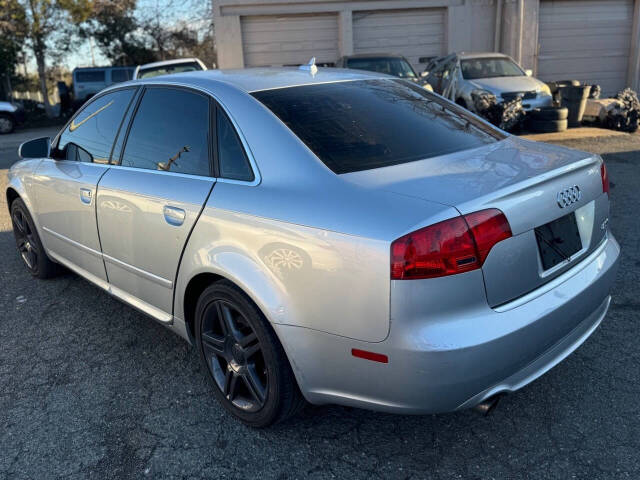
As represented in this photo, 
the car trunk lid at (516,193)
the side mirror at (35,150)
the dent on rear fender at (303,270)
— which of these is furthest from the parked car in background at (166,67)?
the car trunk lid at (516,193)

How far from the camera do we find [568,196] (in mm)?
2373

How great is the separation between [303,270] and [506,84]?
10.9 meters

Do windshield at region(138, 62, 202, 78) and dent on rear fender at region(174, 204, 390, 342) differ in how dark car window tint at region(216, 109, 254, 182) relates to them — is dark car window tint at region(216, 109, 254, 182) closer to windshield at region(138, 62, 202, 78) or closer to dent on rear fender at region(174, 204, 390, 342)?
dent on rear fender at region(174, 204, 390, 342)

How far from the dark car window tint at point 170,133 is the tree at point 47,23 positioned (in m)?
20.9

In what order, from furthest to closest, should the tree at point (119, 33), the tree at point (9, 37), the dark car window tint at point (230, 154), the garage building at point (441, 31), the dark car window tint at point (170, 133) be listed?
1. the tree at point (119, 33)
2. the tree at point (9, 37)
3. the garage building at point (441, 31)
4. the dark car window tint at point (170, 133)
5. the dark car window tint at point (230, 154)

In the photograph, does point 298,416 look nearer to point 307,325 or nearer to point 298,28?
point 307,325

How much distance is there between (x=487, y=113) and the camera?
11.3 m

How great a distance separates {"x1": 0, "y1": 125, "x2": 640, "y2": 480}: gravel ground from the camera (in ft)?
7.97

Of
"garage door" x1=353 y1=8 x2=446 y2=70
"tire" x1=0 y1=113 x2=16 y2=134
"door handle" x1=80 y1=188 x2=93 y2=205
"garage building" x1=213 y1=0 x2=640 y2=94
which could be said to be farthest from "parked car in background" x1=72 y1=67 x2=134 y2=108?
"door handle" x1=80 y1=188 x2=93 y2=205

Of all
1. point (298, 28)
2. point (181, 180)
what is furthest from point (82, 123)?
point (298, 28)

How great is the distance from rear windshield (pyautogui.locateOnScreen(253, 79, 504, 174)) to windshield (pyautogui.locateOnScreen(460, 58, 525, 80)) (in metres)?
9.99

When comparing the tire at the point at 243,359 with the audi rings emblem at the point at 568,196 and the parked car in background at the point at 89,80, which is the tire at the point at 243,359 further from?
the parked car in background at the point at 89,80

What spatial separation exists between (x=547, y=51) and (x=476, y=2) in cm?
247

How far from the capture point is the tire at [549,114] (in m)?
10.9
